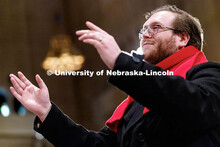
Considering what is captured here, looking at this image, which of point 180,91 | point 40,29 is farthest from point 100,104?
point 180,91

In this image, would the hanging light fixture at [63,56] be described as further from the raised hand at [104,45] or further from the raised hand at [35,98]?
the raised hand at [104,45]

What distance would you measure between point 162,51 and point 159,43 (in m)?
0.06

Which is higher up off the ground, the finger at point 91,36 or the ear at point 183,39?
the finger at point 91,36

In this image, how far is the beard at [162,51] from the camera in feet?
9.05

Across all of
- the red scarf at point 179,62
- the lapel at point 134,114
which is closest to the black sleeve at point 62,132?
the red scarf at point 179,62

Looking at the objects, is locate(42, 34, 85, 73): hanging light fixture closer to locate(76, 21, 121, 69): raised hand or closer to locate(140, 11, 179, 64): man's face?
locate(140, 11, 179, 64): man's face

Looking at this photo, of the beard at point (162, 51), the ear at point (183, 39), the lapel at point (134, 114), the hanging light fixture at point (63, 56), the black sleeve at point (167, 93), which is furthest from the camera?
the hanging light fixture at point (63, 56)

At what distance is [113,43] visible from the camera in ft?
6.82

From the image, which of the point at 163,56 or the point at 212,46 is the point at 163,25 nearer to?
the point at 163,56

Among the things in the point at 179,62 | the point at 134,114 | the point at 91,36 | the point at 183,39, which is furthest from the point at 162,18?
the point at 91,36

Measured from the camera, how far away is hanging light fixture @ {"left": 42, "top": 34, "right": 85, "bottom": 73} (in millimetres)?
14359

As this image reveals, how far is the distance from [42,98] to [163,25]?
3.48 feet

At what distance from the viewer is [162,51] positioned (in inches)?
109

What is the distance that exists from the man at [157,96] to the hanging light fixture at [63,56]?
11369mm
